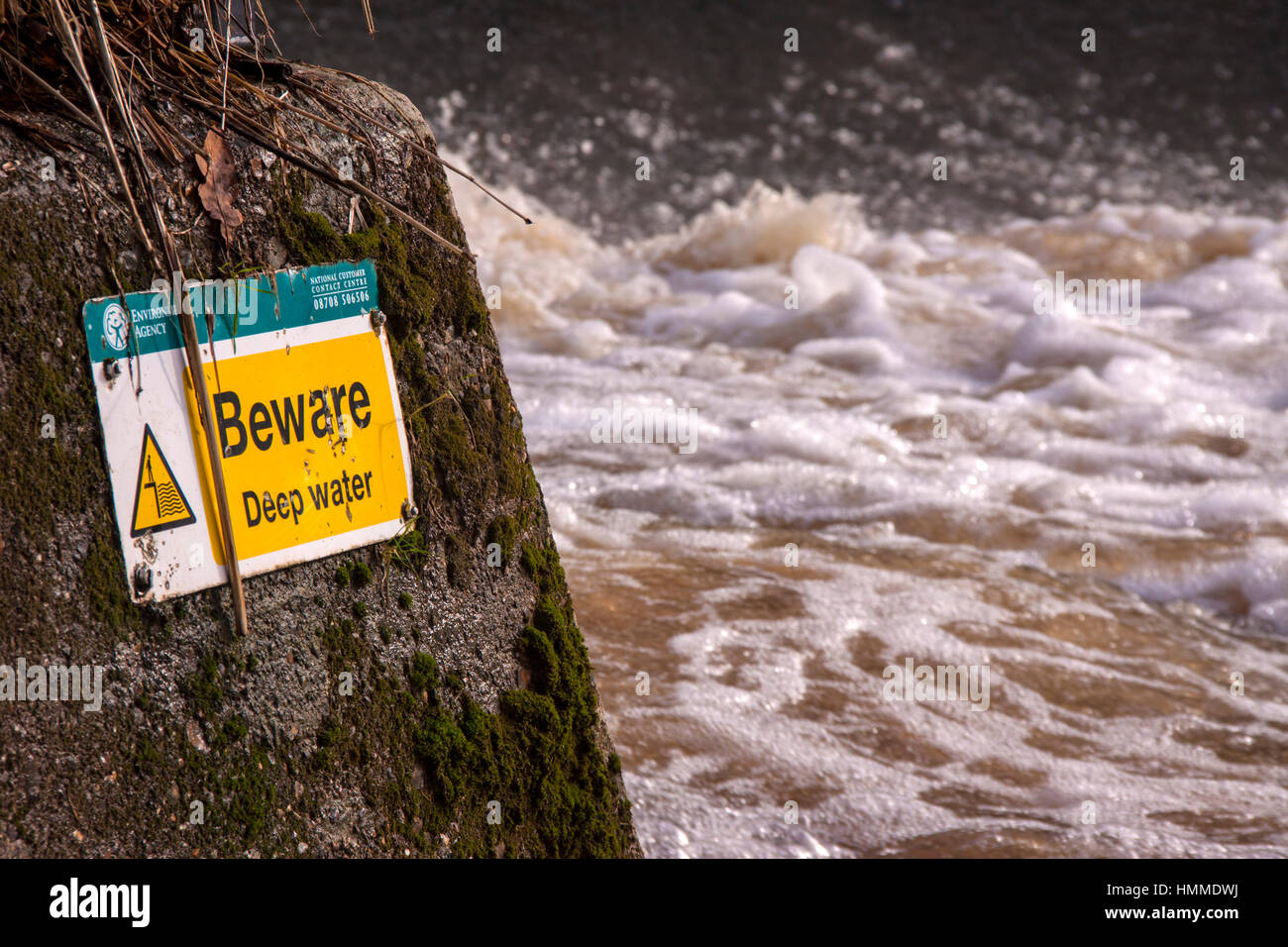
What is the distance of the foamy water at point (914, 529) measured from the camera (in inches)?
115

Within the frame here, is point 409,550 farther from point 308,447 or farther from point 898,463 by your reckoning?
point 898,463

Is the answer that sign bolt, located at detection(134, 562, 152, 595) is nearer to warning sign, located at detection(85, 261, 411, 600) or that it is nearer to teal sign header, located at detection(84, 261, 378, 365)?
warning sign, located at detection(85, 261, 411, 600)

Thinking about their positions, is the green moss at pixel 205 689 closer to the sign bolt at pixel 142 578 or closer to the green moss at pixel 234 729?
the green moss at pixel 234 729

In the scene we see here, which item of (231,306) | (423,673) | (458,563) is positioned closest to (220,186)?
(231,306)

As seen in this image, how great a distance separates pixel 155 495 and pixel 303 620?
27 cm

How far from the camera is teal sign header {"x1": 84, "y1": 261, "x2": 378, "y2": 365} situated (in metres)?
1.46

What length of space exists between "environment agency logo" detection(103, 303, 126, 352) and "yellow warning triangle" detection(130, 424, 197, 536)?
0.11 metres

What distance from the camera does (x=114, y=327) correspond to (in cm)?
146

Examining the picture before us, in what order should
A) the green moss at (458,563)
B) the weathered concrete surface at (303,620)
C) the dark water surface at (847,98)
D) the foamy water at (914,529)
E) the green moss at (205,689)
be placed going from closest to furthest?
the weathered concrete surface at (303,620) → the green moss at (205,689) → the green moss at (458,563) → the foamy water at (914,529) → the dark water surface at (847,98)

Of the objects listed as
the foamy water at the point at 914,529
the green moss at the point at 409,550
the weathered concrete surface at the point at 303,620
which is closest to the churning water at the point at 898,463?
the foamy water at the point at 914,529

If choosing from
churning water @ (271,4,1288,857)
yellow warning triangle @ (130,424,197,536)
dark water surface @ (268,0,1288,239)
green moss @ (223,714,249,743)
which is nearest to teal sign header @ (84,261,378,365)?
yellow warning triangle @ (130,424,197,536)

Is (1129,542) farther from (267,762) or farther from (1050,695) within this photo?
(267,762)

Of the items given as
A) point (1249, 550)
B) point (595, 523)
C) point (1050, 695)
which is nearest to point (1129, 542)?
point (1249, 550)

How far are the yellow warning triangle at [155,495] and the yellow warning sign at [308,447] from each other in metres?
0.05
